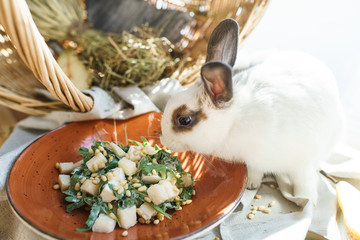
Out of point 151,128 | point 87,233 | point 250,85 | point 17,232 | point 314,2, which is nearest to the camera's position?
point 87,233

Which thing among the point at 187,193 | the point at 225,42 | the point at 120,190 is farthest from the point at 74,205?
the point at 225,42

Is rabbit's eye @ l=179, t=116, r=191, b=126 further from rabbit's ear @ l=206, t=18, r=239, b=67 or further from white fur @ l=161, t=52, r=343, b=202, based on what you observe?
rabbit's ear @ l=206, t=18, r=239, b=67

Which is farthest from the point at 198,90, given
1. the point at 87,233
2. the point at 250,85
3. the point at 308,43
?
the point at 308,43

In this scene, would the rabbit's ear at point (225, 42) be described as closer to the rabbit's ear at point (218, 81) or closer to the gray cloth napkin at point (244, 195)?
the rabbit's ear at point (218, 81)

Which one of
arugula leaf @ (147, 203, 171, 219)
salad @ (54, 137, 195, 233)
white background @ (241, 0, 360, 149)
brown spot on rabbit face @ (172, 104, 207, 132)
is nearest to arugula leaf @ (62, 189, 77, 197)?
salad @ (54, 137, 195, 233)

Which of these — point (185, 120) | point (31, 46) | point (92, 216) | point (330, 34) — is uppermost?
point (31, 46)

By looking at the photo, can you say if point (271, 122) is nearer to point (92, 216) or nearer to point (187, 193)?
point (187, 193)

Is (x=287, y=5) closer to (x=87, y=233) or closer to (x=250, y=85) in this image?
(x=250, y=85)
